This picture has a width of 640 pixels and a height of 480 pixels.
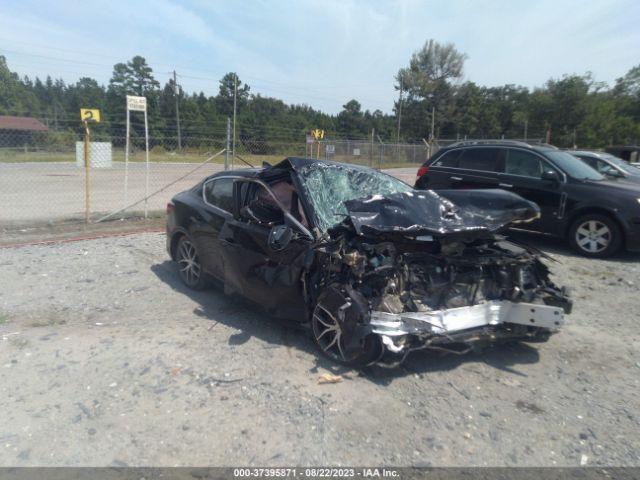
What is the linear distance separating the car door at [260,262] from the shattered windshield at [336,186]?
39cm

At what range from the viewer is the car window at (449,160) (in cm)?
898

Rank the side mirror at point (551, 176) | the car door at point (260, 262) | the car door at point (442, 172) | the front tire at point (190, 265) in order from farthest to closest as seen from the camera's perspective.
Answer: the car door at point (442, 172) < the side mirror at point (551, 176) < the front tire at point (190, 265) < the car door at point (260, 262)

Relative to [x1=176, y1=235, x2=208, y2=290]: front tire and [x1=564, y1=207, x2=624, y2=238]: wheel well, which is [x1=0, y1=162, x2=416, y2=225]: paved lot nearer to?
[x1=176, y1=235, x2=208, y2=290]: front tire

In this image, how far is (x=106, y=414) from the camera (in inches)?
126

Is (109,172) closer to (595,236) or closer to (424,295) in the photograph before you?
(595,236)

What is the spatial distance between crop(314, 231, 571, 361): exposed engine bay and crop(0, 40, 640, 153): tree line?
113ft

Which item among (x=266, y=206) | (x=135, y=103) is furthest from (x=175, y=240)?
(x=135, y=103)

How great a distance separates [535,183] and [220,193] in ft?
17.5

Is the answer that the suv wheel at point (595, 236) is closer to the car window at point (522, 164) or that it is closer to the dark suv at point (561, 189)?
the dark suv at point (561, 189)

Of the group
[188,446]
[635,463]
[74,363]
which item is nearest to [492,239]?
[635,463]

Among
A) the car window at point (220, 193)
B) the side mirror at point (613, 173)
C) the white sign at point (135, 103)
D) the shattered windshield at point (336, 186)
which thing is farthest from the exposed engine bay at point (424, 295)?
the white sign at point (135, 103)

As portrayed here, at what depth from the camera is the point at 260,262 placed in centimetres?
435

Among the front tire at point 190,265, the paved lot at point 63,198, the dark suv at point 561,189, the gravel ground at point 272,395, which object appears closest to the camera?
the gravel ground at point 272,395

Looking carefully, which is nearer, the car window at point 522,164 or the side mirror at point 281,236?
the side mirror at point 281,236
